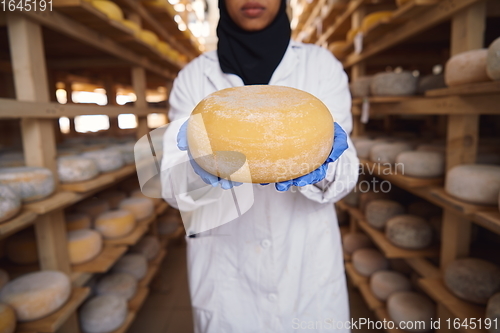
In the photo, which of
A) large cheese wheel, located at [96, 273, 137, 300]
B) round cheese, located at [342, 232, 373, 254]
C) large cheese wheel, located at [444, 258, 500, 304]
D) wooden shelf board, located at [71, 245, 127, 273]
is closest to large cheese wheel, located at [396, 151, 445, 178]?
large cheese wheel, located at [444, 258, 500, 304]

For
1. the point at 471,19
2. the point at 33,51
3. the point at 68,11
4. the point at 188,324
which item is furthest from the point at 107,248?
the point at 471,19

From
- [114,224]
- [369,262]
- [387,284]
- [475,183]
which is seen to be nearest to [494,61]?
[475,183]

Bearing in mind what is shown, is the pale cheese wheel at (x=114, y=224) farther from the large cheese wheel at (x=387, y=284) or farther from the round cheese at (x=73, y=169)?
the large cheese wheel at (x=387, y=284)

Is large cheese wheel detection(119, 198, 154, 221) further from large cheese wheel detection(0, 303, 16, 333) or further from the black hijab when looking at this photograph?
the black hijab

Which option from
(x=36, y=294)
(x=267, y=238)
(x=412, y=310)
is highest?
(x=267, y=238)

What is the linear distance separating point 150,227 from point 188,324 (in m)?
0.99

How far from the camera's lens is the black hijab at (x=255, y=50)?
115 cm

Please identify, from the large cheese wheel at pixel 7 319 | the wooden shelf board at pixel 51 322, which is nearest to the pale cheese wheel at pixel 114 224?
the wooden shelf board at pixel 51 322

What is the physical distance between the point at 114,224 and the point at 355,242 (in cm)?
188

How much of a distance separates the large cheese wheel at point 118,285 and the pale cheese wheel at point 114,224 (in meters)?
0.32


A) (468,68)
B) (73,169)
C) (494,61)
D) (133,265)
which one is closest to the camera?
(494,61)

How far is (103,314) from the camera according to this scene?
1.75 m

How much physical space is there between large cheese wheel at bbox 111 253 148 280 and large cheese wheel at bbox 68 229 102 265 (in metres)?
0.48

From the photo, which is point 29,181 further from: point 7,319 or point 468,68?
point 468,68
